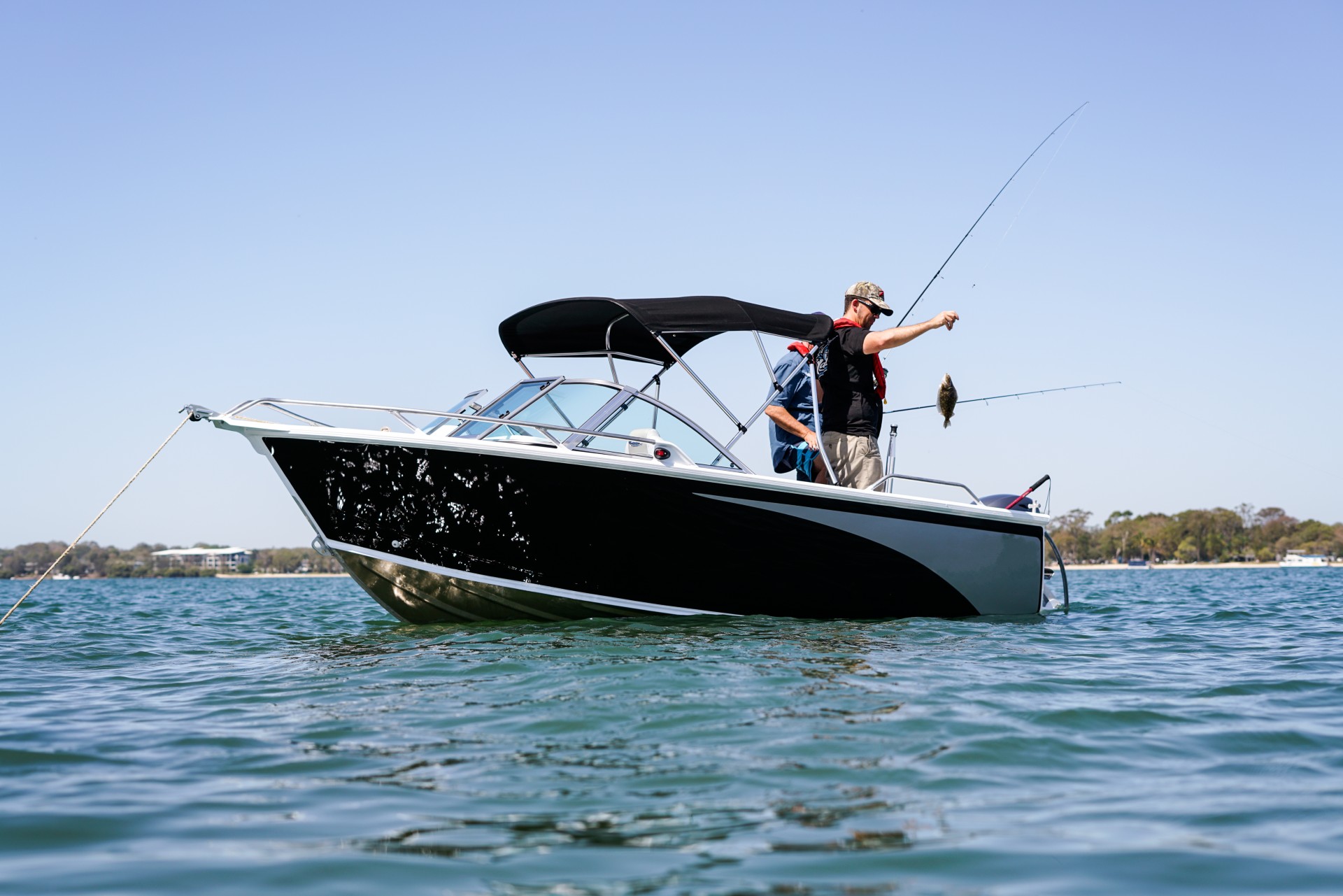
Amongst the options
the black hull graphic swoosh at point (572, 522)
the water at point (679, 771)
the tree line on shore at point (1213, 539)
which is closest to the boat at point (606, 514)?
the black hull graphic swoosh at point (572, 522)

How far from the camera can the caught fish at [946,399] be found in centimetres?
808

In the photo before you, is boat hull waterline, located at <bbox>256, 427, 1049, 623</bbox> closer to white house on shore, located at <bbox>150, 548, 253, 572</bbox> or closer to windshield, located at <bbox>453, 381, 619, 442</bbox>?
windshield, located at <bbox>453, 381, 619, 442</bbox>

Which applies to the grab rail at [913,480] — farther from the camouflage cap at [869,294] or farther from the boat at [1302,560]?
the boat at [1302,560]

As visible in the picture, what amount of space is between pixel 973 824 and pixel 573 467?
439 cm

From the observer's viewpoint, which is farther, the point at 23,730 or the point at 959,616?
the point at 959,616

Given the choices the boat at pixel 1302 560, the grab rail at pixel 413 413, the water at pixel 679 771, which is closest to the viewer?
the water at pixel 679 771

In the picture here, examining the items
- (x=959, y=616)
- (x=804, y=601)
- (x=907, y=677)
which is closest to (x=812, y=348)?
(x=804, y=601)

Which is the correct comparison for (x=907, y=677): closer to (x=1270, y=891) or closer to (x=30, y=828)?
(x=1270, y=891)

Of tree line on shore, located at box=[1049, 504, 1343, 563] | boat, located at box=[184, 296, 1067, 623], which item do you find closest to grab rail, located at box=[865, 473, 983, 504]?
boat, located at box=[184, 296, 1067, 623]

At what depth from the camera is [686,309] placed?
23.4ft

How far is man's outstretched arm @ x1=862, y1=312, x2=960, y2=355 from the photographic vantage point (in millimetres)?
6828

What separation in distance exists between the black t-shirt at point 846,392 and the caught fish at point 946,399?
69 cm

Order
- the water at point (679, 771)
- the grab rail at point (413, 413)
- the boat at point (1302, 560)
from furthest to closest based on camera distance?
the boat at point (1302, 560) < the grab rail at point (413, 413) < the water at point (679, 771)

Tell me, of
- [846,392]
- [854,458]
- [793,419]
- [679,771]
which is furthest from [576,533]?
[679,771]
